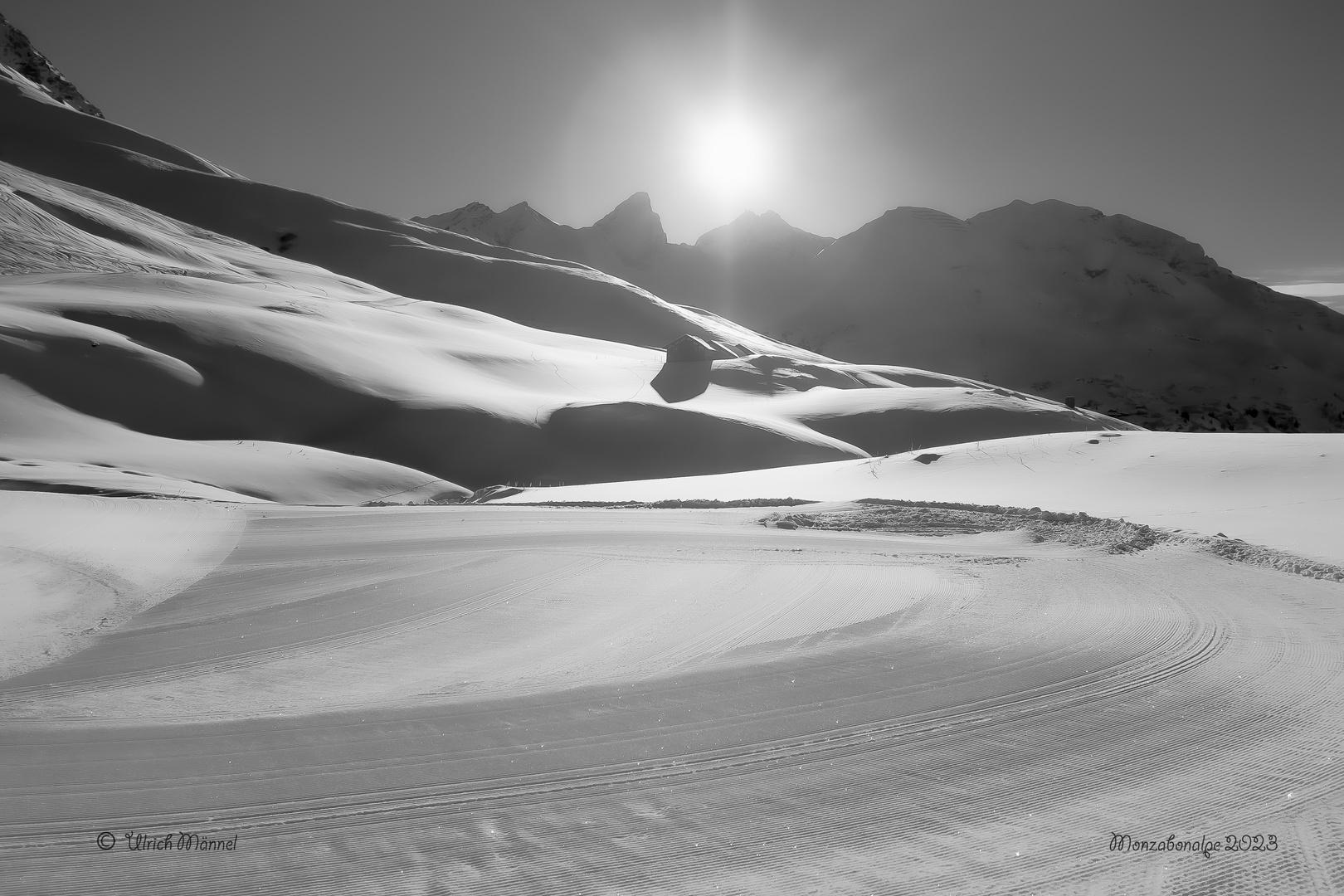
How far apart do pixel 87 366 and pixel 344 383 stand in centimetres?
932

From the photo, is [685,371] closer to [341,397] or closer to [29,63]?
[341,397]

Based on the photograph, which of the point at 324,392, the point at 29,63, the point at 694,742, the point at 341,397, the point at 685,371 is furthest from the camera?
the point at 29,63

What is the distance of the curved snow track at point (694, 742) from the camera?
2.31 meters

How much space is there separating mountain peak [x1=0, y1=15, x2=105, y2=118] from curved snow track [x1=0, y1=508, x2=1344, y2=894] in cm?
20516

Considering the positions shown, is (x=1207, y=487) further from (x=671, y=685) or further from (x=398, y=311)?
(x=398, y=311)

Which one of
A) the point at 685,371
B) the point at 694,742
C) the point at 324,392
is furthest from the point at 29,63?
the point at 694,742

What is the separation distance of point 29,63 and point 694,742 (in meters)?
225

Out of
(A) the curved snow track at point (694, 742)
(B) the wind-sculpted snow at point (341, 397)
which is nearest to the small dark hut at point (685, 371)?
(B) the wind-sculpted snow at point (341, 397)

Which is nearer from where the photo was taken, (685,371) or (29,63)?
(685,371)

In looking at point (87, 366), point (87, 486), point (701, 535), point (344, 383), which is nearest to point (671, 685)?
point (701, 535)

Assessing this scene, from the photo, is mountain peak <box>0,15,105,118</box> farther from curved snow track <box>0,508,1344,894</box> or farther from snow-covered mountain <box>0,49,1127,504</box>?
curved snow track <box>0,508,1344,894</box>

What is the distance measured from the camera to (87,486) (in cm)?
1457

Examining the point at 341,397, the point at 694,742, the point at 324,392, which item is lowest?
the point at 694,742

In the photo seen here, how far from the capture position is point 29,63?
16575 cm
